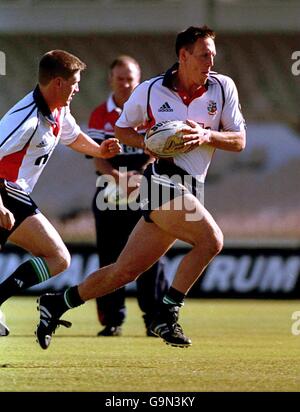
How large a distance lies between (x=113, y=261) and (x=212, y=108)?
269 cm

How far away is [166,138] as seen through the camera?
24.0 ft

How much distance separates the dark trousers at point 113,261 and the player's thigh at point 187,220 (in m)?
2.56

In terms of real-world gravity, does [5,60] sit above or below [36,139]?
below

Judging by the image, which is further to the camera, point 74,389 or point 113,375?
point 113,375

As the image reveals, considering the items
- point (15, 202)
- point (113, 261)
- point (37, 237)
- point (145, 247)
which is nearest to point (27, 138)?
point (15, 202)

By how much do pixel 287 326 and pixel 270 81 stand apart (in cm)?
1132

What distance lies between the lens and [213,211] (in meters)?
20.8

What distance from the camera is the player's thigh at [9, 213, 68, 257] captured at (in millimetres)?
7566

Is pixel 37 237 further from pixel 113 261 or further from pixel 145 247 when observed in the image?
pixel 113 261

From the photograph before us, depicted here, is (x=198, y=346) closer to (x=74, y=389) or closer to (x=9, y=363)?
(x=9, y=363)

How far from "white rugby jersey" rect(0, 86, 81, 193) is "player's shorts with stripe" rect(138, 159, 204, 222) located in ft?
2.37
